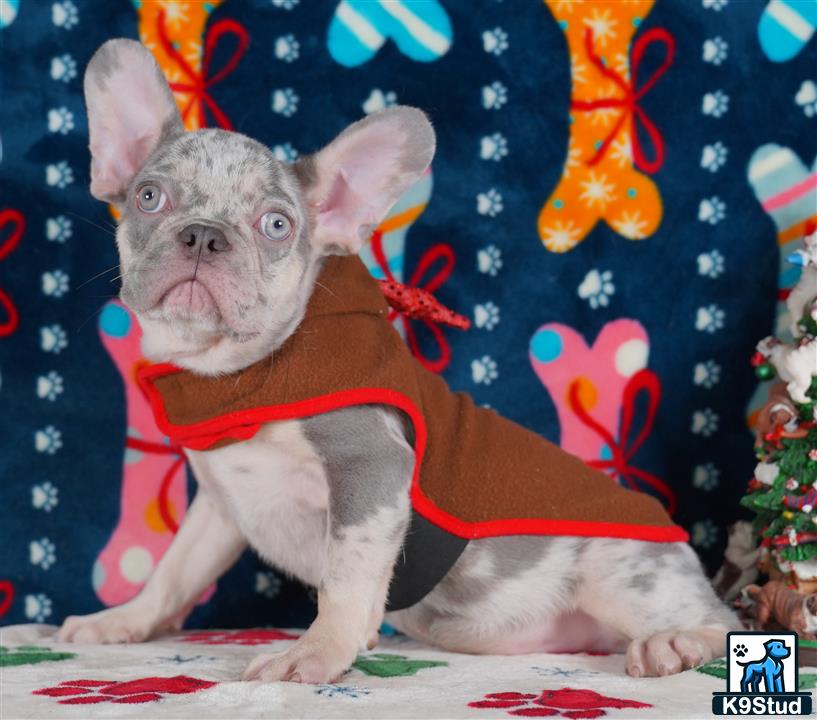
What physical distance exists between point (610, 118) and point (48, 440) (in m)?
2.10

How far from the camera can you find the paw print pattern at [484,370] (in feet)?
11.3

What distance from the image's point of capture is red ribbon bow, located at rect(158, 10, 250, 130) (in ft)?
11.2

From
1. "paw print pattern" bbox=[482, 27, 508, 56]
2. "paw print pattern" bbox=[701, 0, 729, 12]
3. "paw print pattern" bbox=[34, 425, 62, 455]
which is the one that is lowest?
"paw print pattern" bbox=[34, 425, 62, 455]

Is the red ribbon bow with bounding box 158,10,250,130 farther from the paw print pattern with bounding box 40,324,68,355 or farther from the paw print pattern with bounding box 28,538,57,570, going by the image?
the paw print pattern with bounding box 28,538,57,570

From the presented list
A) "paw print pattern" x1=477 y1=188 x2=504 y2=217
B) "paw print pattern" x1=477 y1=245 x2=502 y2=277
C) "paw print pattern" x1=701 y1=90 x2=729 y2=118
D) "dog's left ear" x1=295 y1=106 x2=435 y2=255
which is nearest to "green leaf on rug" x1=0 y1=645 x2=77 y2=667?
"dog's left ear" x1=295 y1=106 x2=435 y2=255

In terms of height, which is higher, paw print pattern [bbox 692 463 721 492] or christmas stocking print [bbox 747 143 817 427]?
christmas stocking print [bbox 747 143 817 427]

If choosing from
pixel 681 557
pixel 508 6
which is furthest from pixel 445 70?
pixel 681 557

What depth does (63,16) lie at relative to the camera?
339 centimetres

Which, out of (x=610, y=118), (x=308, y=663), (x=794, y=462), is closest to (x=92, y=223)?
(x=610, y=118)

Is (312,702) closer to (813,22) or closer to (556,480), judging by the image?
(556,480)

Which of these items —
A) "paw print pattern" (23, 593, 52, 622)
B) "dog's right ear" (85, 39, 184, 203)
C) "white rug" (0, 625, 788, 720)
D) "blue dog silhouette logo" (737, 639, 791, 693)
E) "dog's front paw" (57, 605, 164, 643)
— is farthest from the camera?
"paw print pattern" (23, 593, 52, 622)

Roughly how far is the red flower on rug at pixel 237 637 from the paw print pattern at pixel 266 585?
8.8 inches

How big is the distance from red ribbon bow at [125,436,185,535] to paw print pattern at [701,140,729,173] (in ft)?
6.42

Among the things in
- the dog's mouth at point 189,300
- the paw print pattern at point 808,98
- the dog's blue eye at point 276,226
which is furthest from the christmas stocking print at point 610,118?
the dog's mouth at point 189,300
